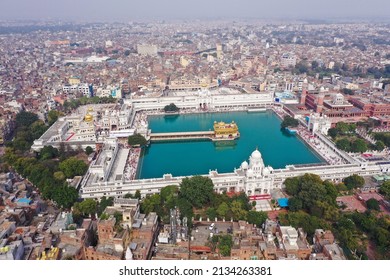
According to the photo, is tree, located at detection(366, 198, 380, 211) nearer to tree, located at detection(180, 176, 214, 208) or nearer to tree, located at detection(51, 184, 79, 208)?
tree, located at detection(180, 176, 214, 208)

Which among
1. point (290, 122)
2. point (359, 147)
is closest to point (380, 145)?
point (359, 147)

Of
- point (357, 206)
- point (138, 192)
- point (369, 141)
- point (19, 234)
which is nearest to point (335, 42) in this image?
point (369, 141)

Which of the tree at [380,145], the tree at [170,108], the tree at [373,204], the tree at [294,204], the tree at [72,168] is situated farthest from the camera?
the tree at [170,108]

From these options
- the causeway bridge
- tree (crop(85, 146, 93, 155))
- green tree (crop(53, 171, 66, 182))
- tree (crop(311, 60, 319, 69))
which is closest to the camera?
green tree (crop(53, 171, 66, 182))

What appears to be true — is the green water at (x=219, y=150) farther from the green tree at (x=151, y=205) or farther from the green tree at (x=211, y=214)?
the green tree at (x=211, y=214)

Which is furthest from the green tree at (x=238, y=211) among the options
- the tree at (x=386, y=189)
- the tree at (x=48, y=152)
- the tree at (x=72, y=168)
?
the tree at (x=48, y=152)

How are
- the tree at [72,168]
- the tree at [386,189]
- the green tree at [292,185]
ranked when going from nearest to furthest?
the tree at [386,189]
the green tree at [292,185]
the tree at [72,168]

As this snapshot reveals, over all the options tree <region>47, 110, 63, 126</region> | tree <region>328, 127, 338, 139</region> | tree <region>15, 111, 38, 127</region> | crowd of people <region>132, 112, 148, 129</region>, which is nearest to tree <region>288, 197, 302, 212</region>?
tree <region>328, 127, 338, 139</region>
